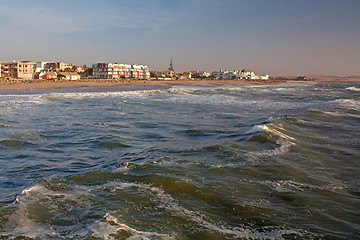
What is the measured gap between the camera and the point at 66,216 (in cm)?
436

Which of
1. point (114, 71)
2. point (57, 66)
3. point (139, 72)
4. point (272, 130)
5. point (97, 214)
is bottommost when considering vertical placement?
point (97, 214)

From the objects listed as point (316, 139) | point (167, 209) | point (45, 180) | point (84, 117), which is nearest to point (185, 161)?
point (167, 209)

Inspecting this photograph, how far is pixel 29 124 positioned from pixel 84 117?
9.84 feet

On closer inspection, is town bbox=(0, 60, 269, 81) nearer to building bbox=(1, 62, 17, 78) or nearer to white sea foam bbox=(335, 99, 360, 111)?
building bbox=(1, 62, 17, 78)

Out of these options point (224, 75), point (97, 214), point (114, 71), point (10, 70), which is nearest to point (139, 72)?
point (114, 71)

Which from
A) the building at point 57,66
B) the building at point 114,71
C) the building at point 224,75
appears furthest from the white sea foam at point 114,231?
the building at point 224,75

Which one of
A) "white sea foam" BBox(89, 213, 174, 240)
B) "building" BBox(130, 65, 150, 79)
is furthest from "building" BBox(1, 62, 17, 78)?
"white sea foam" BBox(89, 213, 174, 240)

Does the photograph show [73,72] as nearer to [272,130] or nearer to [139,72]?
[139,72]

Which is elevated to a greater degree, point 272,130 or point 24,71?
point 24,71

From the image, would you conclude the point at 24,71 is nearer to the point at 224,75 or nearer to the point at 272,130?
the point at 272,130

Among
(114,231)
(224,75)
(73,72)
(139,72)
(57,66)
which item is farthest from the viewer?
(224,75)

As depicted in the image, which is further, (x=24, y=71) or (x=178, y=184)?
(x=24, y=71)

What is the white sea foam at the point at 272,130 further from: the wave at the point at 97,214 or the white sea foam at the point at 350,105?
the white sea foam at the point at 350,105

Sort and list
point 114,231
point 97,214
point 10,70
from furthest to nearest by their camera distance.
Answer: point 10,70 < point 97,214 < point 114,231
